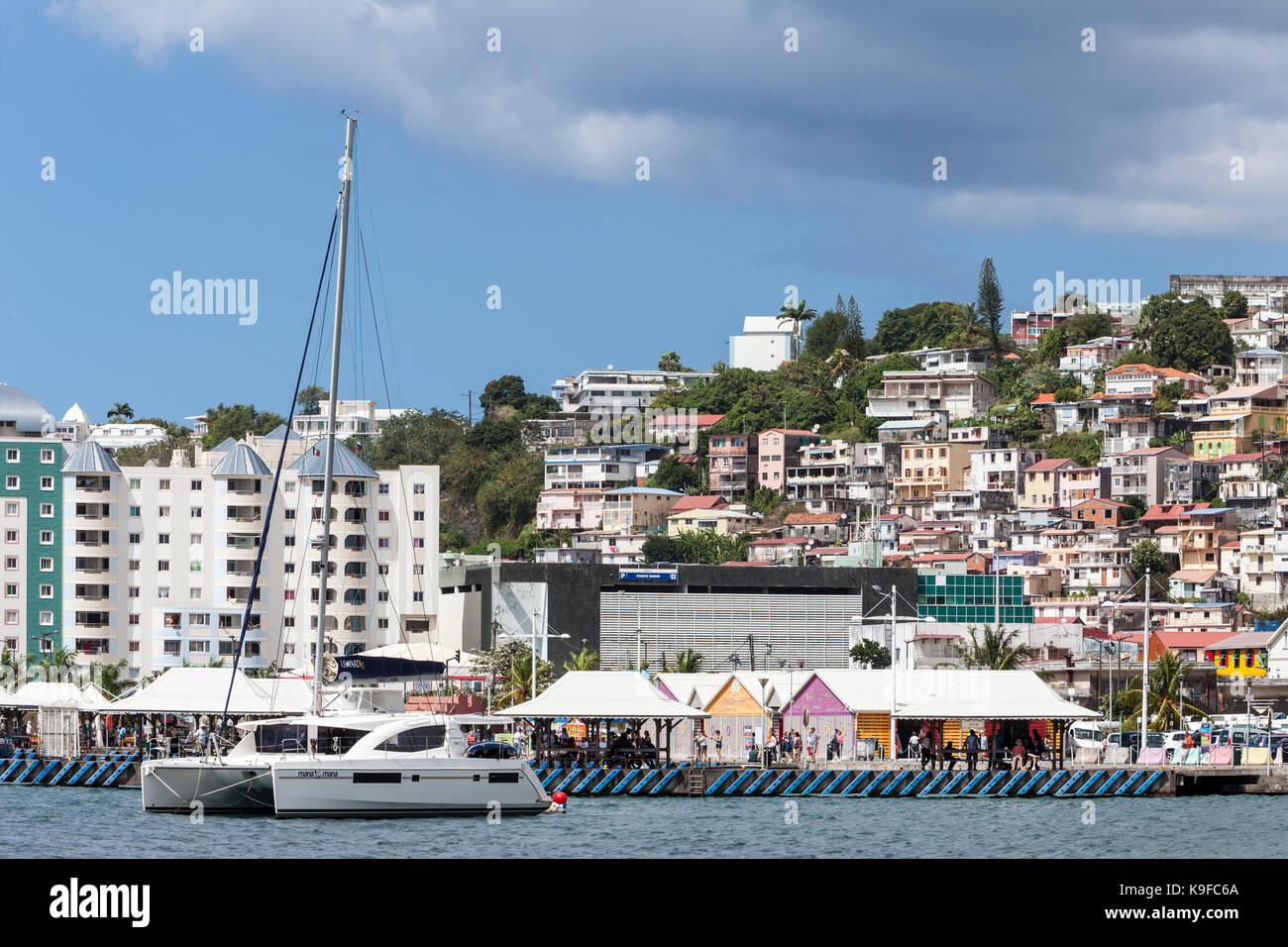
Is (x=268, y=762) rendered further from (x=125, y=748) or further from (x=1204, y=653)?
(x=1204, y=653)

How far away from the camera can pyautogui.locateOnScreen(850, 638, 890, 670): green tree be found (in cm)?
10562

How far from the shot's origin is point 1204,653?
116 m

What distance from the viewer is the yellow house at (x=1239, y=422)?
573ft

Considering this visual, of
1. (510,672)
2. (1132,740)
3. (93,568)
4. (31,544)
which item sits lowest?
(1132,740)

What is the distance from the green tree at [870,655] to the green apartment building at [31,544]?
46182 millimetres

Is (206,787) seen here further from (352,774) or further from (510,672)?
(510,672)

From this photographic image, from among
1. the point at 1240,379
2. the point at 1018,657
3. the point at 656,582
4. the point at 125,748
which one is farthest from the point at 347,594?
the point at 1240,379

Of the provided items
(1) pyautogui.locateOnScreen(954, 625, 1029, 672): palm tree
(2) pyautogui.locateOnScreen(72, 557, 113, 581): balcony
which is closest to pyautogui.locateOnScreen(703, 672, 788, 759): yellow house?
(1) pyautogui.locateOnScreen(954, 625, 1029, 672): palm tree

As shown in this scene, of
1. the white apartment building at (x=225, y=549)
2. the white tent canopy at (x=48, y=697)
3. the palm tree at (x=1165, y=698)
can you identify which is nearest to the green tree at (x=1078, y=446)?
the palm tree at (x=1165, y=698)

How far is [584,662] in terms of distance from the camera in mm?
96438

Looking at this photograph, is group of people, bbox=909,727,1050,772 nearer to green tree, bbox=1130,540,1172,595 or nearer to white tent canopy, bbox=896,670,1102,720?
white tent canopy, bbox=896,670,1102,720

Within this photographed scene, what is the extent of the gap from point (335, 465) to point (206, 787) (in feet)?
227

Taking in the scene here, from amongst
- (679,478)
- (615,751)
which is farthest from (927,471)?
(615,751)

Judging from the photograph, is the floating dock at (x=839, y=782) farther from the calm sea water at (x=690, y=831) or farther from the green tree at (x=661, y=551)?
the green tree at (x=661, y=551)
